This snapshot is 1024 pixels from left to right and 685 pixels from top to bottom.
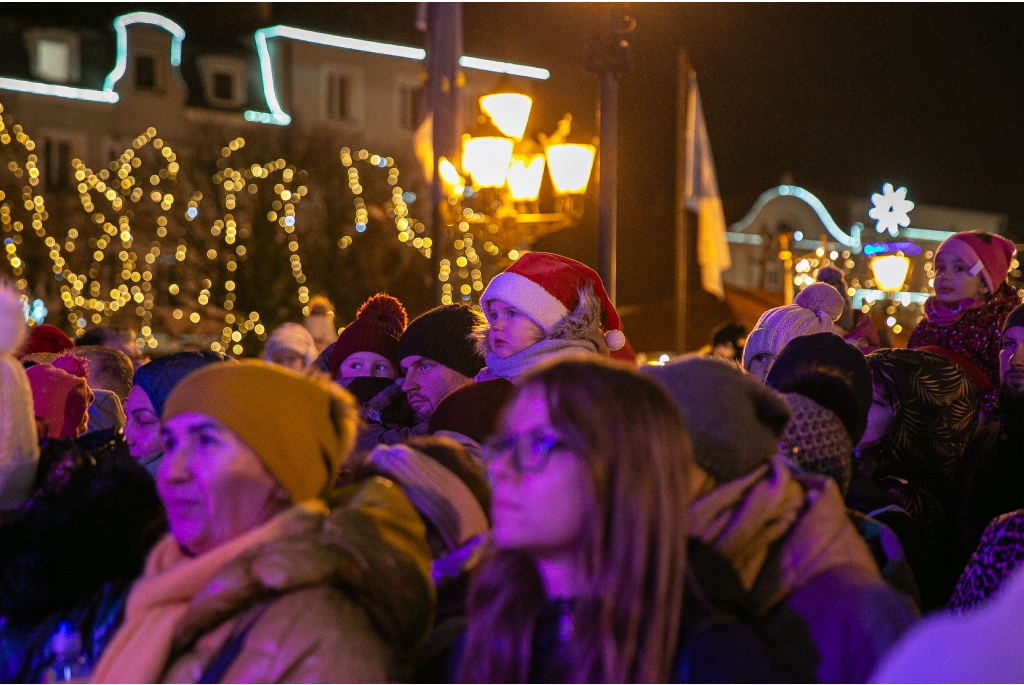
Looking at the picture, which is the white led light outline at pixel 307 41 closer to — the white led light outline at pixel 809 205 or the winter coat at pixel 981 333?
the white led light outline at pixel 809 205

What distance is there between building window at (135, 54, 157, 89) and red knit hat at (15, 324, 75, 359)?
3344 centimetres

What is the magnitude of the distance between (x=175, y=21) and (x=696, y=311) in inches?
1053

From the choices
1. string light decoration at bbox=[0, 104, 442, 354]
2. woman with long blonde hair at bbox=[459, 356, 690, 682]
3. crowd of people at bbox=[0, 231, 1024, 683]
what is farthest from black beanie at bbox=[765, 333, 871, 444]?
string light decoration at bbox=[0, 104, 442, 354]

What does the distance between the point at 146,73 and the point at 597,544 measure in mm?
39708

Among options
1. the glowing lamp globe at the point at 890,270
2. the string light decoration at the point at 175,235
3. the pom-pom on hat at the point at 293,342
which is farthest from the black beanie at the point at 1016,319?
the string light decoration at the point at 175,235

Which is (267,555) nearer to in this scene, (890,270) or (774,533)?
(774,533)

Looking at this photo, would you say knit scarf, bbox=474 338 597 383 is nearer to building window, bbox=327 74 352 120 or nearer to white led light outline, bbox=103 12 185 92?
→ white led light outline, bbox=103 12 185 92

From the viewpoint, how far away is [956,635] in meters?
0.94

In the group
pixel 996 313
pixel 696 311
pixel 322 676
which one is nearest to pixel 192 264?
pixel 696 311

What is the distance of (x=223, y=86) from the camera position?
1607 inches

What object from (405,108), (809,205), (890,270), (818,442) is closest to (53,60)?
(405,108)

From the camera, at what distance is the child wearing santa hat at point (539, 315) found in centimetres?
451

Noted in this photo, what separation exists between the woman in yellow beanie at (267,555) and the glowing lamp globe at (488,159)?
7.42 m

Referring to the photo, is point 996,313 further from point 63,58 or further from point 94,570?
point 63,58
